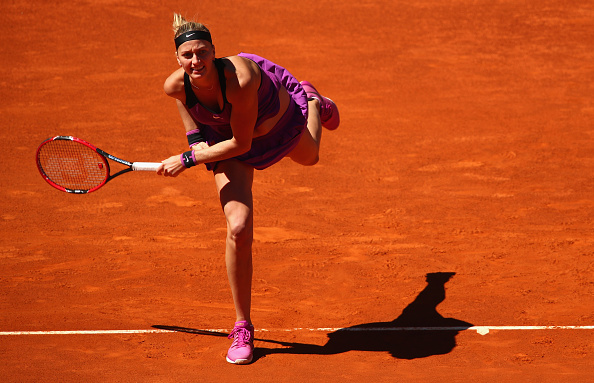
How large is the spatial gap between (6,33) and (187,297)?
9041 millimetres

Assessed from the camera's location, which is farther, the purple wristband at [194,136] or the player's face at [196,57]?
the purple wristband at [194,136]

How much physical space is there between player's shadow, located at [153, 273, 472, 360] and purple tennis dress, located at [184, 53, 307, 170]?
1.25m

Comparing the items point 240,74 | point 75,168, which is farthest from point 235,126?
point 75,168

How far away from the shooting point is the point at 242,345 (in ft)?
14.9

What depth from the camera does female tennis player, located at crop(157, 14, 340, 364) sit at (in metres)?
4.03

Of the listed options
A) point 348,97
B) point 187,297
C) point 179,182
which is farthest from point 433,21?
point 187,297

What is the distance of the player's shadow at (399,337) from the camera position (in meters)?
4.68

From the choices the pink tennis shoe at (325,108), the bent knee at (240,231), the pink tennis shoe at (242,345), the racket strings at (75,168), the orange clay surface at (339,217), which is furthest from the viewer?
the pink tennis shoe at (325,108)

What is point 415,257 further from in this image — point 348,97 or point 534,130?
point 348,97

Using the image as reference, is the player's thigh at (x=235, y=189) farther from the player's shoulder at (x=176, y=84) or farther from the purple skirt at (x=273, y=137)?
the player's shoulder at (x=176, y=84)

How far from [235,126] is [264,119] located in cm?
36

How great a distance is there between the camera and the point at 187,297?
5.48m

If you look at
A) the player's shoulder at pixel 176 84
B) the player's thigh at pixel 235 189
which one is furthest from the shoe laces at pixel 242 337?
the player's shoulder at pixel 176 84

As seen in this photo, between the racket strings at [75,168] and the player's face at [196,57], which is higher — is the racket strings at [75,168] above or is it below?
below
